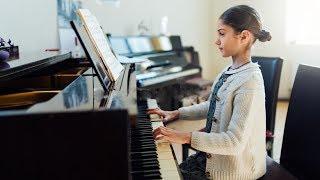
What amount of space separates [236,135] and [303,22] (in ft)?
17.1

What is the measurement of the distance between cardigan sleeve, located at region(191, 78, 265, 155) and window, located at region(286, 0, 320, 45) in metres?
5.08

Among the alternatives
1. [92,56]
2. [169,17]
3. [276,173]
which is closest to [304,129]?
[276,173]

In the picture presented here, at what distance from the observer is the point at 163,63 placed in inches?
182

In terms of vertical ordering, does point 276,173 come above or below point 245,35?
below

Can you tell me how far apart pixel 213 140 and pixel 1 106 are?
2.68ft

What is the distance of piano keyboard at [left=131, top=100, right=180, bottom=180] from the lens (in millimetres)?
1173

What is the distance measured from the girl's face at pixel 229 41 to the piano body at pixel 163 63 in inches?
88.7

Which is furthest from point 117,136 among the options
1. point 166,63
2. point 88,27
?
point 166,63

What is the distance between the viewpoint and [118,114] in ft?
2.59

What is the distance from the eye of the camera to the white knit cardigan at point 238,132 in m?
1.35

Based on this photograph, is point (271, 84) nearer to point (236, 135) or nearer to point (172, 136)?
point (236, 135)

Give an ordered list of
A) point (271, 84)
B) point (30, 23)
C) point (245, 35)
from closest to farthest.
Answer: point (245, 35), point (271, 84), point (30, 23)

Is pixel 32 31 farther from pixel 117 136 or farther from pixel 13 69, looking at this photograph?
pixel 117 136

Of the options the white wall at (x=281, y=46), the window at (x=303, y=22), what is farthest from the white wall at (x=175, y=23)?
the window at (x=303, y=22)
